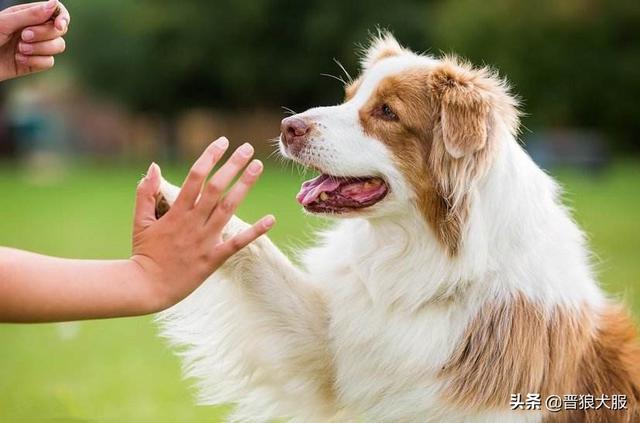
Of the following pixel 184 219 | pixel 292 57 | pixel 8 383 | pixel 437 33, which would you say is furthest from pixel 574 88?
pixel 184 219

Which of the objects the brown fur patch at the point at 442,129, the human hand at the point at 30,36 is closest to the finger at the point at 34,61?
the human hand at the point at 30,36

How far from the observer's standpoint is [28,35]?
130 inches

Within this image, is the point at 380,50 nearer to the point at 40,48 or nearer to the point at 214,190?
the point at 40,48

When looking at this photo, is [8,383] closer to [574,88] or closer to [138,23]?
[574,88]

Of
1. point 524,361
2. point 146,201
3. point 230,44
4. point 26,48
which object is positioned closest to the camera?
point 146,201

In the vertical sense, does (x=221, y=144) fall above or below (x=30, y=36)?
below

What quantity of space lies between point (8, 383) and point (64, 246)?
6.65 meters

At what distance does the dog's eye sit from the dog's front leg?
728 mm

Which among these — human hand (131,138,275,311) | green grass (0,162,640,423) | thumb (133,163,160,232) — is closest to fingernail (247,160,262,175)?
human hand (131,138,275,311)

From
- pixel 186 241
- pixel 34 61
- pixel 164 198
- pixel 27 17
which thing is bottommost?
pixel 186 241

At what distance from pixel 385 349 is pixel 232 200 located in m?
1.53

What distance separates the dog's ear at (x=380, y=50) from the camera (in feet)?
14.8

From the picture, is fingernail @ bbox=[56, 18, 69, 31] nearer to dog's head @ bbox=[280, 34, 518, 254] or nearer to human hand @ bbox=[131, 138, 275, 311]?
human hand @ bbox=[131, 138, 275, 311]

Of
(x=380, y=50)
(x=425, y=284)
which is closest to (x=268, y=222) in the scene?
(x=425, y=284)
